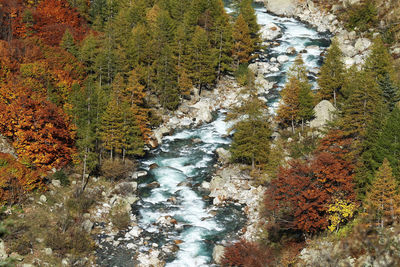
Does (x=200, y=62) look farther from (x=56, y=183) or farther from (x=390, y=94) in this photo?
(x=56, y=183)

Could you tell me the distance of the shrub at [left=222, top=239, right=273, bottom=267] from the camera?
32.5 meters

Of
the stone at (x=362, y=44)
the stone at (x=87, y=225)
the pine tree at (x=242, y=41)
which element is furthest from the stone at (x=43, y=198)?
the stone at (x=362, y=44)

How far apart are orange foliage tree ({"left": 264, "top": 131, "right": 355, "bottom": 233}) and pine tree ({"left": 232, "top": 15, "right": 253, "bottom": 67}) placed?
48539 millimetres

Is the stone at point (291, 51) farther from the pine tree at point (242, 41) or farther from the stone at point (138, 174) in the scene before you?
the stone at point (138, 174)

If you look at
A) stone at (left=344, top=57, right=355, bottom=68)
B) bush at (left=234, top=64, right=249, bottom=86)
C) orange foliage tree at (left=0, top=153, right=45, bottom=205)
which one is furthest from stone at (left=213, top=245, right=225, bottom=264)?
stone at (left=344, top=57, right=355, bottom=68)

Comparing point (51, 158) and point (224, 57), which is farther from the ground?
point (224, 57)

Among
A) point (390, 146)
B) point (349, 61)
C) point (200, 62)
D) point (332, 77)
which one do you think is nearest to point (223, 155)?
point (332, 77)

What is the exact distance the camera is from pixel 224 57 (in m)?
80.2

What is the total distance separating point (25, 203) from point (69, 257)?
993 cm

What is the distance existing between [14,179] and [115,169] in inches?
508

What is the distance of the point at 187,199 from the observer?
47.3m

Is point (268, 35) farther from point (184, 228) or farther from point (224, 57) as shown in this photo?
point (184, 228)

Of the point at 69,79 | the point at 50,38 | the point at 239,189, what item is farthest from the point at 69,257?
the point at 50,38

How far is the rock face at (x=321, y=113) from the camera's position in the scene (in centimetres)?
5822
